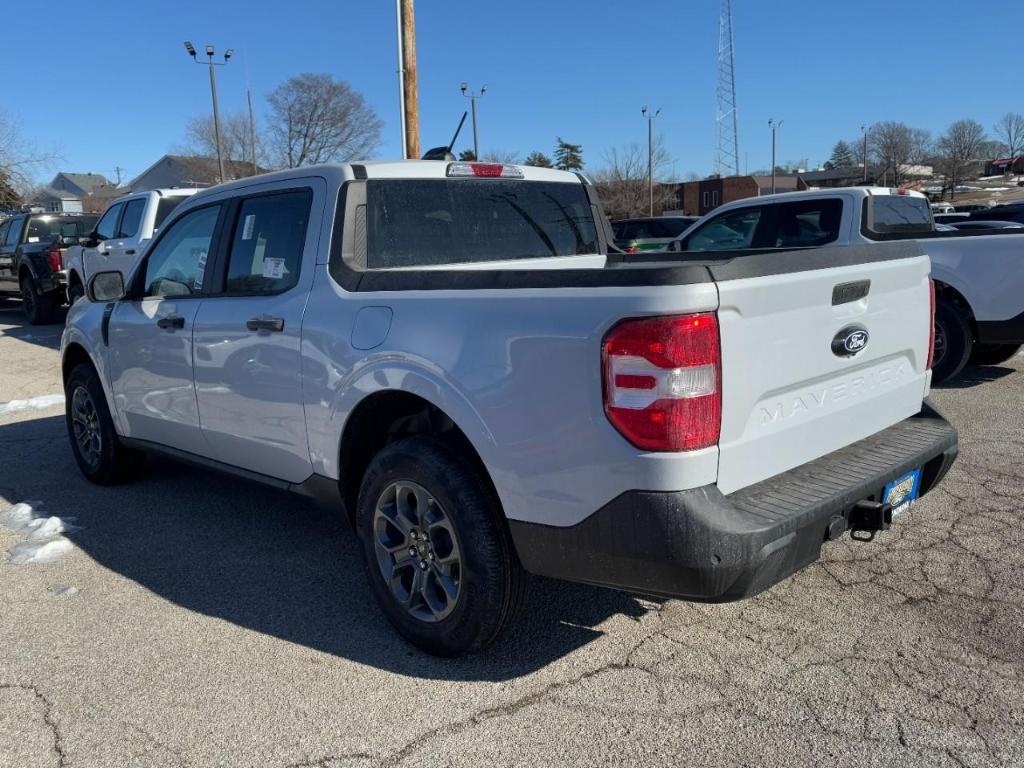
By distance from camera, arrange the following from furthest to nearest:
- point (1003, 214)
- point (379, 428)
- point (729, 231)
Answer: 1. point (1003, 214)
2. point (729, 231)
3. point (379, 428)

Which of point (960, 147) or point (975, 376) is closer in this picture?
point (975, 376)

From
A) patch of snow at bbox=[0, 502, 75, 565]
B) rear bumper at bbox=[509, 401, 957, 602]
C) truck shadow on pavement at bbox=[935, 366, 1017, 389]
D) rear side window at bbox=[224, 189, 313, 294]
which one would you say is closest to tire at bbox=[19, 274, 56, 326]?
patch of snow at bbox=[0, 502, 75, 565]

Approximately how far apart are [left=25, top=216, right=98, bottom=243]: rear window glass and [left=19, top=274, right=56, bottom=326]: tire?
39.0 inches

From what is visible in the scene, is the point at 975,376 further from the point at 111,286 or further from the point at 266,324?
the point at 111,286

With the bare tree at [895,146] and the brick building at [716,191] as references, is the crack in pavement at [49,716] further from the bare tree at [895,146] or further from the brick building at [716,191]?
the bare tree at [895,146]

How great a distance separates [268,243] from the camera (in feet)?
13.2

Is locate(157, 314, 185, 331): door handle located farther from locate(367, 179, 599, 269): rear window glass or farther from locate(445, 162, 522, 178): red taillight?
locate(445, 162, 522, 178): red taillight

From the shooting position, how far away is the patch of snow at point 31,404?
823 cm

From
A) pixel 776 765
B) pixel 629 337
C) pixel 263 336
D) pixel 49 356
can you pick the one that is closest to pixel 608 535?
pixel 629 337

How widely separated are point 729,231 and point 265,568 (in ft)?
21.5

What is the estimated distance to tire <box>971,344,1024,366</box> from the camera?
8.62 m

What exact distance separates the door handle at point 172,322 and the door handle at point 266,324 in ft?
2.32

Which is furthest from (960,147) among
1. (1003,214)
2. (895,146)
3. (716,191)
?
(1003,214)

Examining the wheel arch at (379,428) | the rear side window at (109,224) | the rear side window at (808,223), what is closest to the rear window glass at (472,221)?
the wheel arch at (379,428)
